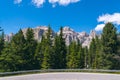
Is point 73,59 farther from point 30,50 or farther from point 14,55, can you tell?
point 14,55

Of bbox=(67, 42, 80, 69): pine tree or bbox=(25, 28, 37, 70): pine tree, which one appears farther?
bbox=(67, 42, 80, 69): pine tree

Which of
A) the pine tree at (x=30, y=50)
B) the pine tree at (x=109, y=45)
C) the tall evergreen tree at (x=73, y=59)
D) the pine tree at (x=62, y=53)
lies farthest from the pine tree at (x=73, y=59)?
the pine tree at (x=109, y=45)

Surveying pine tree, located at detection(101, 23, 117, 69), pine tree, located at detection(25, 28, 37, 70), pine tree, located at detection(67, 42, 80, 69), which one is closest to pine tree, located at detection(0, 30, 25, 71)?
pine tree, located at detection(25, 28, 37, 70)

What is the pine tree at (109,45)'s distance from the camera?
66.2 m

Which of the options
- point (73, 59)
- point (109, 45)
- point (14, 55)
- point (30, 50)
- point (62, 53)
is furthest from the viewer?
point (73, 59)

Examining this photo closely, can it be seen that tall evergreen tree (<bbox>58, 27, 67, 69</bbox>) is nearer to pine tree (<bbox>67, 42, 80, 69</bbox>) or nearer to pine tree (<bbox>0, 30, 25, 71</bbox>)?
pine tree (<bbox>67, 42, 80, 69</bbox>)

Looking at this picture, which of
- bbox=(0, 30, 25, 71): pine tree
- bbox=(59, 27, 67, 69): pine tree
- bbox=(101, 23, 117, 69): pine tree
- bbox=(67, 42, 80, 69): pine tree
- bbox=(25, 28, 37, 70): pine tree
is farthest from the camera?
bbox=(67, 42, 80, 69): pine tree

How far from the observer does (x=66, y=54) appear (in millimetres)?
77250

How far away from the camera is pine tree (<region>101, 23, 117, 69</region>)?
2608 inches

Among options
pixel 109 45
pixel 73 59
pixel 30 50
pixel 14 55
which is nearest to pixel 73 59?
pixel 73 59

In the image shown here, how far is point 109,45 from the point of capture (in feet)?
220

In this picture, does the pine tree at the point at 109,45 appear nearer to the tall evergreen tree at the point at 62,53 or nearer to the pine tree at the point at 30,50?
the tall evergreen tree at the point at 62,53

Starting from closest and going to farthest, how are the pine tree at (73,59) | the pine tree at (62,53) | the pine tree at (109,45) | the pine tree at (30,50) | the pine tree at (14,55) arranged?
the pine tree at (109,45)
the pine tree at (14,55)
the pine tree at (30,50)
the pine tree at (62,53)
the pine tree at (73,59)

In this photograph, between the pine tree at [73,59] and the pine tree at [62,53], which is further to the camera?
the pine tree at [73,59]
